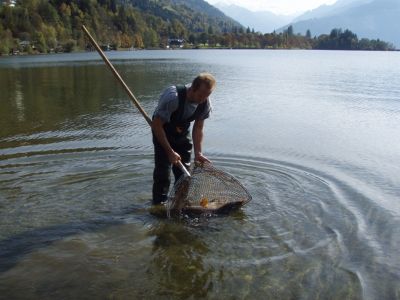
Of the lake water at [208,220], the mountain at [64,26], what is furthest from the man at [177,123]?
the mountain at [64,26]

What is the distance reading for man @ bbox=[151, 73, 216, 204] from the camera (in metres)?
6.40

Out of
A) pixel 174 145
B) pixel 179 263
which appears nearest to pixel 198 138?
pixel 174 145

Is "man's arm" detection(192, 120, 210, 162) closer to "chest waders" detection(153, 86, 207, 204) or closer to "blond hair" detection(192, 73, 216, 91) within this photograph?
"chest waders" detection(153, 86, 207, 204)

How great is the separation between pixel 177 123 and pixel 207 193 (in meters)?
1.56

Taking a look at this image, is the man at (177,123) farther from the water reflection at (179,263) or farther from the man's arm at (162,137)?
the water reflection at (179,263)

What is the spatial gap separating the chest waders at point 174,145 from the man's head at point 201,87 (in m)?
0.18

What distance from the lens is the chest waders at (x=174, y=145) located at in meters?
6.73

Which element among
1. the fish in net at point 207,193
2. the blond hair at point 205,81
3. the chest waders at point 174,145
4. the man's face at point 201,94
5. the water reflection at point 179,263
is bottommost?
the water reflection at point 179,263

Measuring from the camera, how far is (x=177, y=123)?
271 inches

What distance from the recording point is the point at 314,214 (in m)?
7.42

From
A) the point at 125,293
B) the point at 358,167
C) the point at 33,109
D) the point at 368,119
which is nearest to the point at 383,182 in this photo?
the point at 358,167

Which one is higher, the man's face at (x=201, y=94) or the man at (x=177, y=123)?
the man's face at (x=201, y=94)

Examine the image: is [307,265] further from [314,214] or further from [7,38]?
[7,38]

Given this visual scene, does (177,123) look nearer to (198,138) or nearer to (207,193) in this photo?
(198,138)
